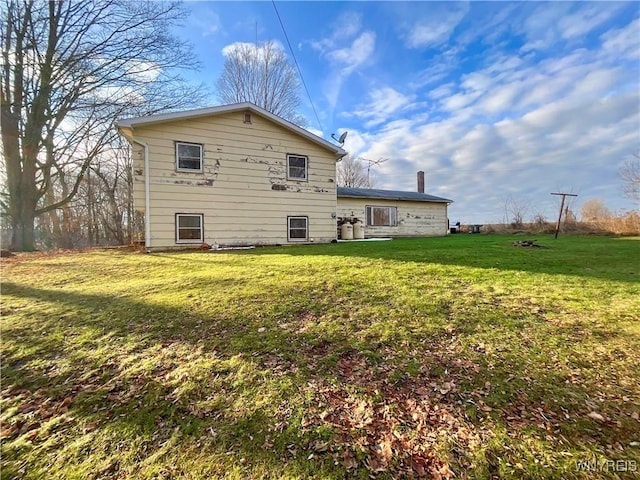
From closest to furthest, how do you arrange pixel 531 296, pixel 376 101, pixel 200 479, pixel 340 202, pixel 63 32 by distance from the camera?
pixel 200 479 < pixel 531 296 < pixel 63 32 < pixel 376 101 < pixel 340 202

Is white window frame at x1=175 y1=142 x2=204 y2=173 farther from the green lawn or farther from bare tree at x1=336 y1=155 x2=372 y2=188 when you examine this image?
bare tree at x1=336 y1=155 x2=372 y2=188

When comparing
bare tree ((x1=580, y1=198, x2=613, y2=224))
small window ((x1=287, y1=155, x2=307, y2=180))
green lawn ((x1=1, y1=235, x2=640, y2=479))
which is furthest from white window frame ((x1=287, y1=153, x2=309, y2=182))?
bare tree ((x1=580, y1=198, x2=613, y2=224))

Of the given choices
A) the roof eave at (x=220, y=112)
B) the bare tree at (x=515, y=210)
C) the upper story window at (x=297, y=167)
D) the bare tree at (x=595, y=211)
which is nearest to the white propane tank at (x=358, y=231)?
the roof eave at (x=220, y=112)

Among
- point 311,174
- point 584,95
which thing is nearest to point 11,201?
point 311,174

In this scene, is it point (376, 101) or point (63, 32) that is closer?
point (63, 32)

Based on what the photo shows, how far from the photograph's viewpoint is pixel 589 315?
3209mm

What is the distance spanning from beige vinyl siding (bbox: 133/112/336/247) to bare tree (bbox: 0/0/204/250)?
743 cm

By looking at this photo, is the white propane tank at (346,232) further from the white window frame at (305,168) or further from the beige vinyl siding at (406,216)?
the white window frame at (305,168)

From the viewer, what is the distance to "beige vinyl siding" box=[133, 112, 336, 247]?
372 inches

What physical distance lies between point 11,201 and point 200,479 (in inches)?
690

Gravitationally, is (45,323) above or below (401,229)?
below

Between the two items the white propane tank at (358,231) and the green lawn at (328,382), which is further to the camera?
the white propane tank at (358,231)

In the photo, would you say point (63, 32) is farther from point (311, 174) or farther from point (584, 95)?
point (584, 95)

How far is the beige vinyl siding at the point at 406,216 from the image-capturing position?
52.3 ft
